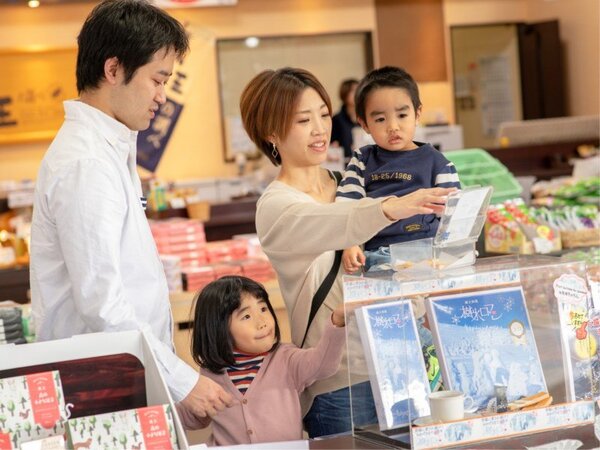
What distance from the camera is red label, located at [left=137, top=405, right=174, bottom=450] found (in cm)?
176

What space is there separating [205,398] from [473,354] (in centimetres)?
57

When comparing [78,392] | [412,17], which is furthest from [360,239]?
[412,17]

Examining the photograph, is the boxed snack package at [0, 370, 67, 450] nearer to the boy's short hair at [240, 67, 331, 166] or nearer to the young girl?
the young girl

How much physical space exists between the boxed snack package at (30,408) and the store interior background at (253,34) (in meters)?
7.60

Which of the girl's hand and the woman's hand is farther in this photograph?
the girl's hand

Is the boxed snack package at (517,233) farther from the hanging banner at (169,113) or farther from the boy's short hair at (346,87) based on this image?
the hanging banner at (169,113)

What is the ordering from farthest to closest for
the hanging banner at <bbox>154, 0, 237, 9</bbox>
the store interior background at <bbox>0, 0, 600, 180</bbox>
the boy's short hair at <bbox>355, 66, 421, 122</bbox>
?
the store interior background at <bbox>0, 0, 600, 180</bbox> → the hanging banner at <bbox>154, 0, 237, 9</bbox> → the boy's short hair at <bbox>355, 66, 421, 122</bbox>

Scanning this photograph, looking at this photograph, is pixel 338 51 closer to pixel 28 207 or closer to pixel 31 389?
pixel 28 207

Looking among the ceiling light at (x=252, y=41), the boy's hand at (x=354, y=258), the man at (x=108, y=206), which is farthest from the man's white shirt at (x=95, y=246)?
the ceiling light at (x=252, y=41)

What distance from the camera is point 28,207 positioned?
6352 millimetres

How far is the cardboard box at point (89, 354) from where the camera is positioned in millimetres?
1883

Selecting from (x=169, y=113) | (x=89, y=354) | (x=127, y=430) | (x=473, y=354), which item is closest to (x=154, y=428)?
(x=127, y=430)

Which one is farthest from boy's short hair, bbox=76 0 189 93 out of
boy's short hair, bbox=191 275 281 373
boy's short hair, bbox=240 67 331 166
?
boy's short hair, bbox=191 275 281 373

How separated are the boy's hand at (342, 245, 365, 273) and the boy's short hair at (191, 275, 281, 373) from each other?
262 mm
